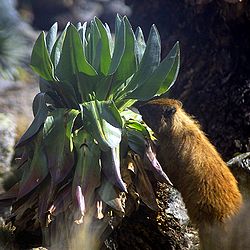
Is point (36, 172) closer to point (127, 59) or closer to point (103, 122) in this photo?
point (103, 122)

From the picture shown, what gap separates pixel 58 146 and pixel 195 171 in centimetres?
43

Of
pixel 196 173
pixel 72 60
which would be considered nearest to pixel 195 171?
pixel 196 173

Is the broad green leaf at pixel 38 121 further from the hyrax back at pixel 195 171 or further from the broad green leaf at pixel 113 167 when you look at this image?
the hyrax back at pixel 195 171

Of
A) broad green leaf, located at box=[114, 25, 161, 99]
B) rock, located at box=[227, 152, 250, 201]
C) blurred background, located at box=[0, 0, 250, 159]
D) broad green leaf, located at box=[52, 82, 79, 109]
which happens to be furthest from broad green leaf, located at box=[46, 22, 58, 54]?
blurred background, located at box=[0, 0, 250, 159]

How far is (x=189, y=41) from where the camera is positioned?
9.39ft

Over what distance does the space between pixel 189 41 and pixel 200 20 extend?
0.39ft

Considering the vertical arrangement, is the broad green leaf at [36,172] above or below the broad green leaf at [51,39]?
below

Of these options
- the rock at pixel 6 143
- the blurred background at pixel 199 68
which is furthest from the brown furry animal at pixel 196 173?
the rock at pixel 6 143

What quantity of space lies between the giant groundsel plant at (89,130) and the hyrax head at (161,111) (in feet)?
0.20

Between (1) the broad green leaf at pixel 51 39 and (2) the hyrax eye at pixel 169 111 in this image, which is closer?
(2) the hyrax eye at pixel 169 111

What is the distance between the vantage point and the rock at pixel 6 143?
2779 millimetres

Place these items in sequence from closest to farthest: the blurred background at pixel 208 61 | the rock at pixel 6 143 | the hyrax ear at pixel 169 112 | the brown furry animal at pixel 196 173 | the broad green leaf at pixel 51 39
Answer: the brown furry animal at pixel 196 173
the hyrax ear at pixel 169 112
the broad green leaf at pixel 51 39
the blurred background at pixel 208 61
the rock at pixel 6 143

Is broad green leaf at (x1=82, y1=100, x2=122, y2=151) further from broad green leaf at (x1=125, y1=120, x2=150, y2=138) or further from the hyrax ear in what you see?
the hyrax ear

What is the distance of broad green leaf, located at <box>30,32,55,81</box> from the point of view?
1664 millimetres
